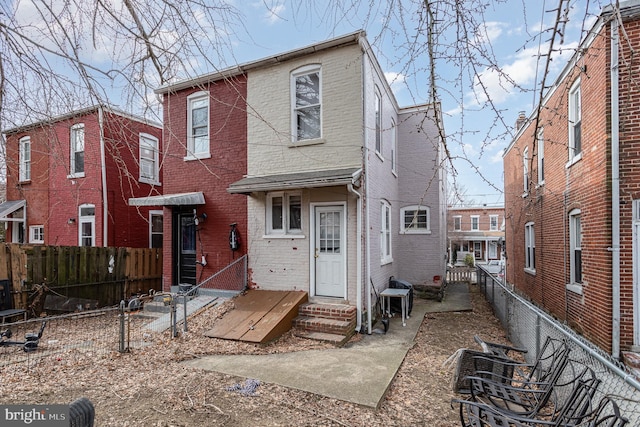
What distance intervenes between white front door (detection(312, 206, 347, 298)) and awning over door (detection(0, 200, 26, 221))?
1439 centimetres

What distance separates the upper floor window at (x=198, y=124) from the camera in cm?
1039

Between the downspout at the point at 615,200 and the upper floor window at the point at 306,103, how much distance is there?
6.02 metres

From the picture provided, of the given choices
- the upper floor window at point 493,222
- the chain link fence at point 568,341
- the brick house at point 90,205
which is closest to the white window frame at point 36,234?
the brick house at point 90,205

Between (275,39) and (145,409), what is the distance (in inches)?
177

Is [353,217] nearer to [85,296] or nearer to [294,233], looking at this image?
[294,233]

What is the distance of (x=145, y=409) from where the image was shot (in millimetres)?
4273

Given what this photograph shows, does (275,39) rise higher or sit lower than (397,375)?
higher

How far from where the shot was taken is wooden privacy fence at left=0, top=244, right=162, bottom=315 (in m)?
9.29

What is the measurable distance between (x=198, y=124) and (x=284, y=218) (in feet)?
13.8

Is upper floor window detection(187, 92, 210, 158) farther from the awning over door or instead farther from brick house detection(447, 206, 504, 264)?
brick house detection(447, 206, 504, 264)

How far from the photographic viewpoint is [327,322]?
7695 millimetres

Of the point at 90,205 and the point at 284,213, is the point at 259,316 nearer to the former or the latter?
the point at 284,213

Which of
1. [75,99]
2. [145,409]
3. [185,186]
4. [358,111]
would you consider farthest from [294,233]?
[75,99]

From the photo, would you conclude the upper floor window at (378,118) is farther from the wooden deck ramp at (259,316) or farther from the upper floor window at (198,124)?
the upper floor window at (198,124)
